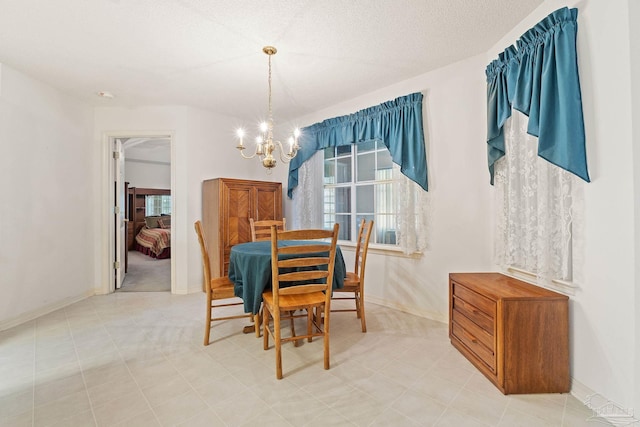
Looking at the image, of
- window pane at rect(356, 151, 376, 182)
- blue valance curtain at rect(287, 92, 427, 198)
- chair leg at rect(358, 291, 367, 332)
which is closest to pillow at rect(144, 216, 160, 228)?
blue valance curtain at rect(287, 92, 427, 198)

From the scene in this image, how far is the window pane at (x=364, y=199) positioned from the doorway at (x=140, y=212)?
255 centimetres

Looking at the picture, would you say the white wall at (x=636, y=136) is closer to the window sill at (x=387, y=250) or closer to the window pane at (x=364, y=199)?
the window sill at (x=387, y=250)

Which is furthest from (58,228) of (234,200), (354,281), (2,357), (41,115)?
(354,281)

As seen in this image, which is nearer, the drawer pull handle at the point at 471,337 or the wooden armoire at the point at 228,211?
the drawer pull handle at the point at 471,337

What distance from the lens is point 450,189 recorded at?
9.18ft

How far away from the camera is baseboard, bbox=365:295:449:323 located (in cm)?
280

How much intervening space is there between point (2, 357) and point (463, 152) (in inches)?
166

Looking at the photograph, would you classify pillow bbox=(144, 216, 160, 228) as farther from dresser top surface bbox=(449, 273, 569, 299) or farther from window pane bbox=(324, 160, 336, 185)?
dresser top surface bbox=(449, 273, 569, 299)

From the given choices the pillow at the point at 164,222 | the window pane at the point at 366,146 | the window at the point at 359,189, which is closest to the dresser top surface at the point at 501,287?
the window at the point at 359,189

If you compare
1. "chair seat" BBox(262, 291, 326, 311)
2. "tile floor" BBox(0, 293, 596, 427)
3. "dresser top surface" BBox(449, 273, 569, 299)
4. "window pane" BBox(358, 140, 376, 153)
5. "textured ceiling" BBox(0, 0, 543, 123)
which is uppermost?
"textured ceiling" BBox(0, 0, 543, 123)

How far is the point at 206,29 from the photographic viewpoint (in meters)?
2.18

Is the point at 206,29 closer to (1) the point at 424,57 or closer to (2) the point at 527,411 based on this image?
(1) the point at 424,57

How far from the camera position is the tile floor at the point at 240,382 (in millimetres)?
1491

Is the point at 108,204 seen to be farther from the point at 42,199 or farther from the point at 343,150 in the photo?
the point at 343,150
